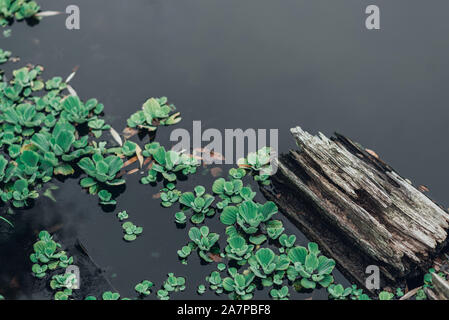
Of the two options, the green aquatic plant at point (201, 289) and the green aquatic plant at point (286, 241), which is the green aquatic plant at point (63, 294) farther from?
the green aquatic plant at point (286, 241)

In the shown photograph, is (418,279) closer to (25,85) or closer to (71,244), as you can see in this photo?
(71,244)

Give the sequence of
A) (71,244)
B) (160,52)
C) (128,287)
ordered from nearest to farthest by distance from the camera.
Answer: (128,287) < (71,244) < (160,52)

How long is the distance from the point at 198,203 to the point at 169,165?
49 cm

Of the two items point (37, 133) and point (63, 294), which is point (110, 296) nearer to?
point (63, 294)

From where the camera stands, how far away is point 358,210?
11.6ft

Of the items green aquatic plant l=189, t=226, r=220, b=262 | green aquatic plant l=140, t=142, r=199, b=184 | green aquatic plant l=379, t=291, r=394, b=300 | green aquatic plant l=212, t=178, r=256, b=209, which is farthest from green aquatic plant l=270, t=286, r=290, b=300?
green aquatic plant l=140, t=142, r=199, b=184

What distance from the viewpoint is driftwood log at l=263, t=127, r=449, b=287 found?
3.43 m

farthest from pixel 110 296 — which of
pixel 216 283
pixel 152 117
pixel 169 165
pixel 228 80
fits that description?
pixel 228 80

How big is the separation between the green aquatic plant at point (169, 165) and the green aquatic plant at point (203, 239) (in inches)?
23.9

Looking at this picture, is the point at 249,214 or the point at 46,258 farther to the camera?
the point at 249,214

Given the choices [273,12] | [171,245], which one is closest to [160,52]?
[273,12]

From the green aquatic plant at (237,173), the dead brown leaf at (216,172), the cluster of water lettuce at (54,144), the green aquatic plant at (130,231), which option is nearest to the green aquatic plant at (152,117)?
the cluster of water lettuce at (54,144)

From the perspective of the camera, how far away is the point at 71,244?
150 inches

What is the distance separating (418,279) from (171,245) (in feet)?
6.51
